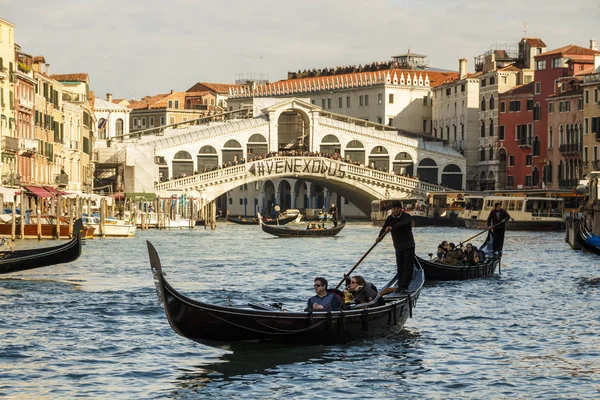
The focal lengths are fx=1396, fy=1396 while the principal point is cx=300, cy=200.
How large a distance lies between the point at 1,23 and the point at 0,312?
85.7ft

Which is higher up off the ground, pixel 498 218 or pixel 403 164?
pixel 403 164

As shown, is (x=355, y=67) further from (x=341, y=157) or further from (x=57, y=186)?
(x=57, y=186)

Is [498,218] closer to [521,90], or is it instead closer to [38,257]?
[38,257]

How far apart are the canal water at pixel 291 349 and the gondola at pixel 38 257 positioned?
14.8 inches

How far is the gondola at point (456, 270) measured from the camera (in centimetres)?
2123

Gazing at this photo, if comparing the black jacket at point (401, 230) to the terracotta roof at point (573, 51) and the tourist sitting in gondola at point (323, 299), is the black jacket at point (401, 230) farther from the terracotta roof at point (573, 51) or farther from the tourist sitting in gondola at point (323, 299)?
the terracotta roof at point (573, 51)

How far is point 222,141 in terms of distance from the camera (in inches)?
2704

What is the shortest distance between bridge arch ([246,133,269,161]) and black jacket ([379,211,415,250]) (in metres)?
53.0

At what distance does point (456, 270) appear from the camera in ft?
72.2

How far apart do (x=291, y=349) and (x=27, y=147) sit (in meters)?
33.3

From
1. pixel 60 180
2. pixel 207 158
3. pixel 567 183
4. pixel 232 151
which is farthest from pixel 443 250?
pixel 232 151

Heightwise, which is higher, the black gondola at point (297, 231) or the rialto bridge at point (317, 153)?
the rialto bridge at point (317, 153)

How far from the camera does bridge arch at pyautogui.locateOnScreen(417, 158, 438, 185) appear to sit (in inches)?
2776

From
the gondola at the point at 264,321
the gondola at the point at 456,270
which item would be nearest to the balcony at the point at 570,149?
the gondola at the point at 456,270
